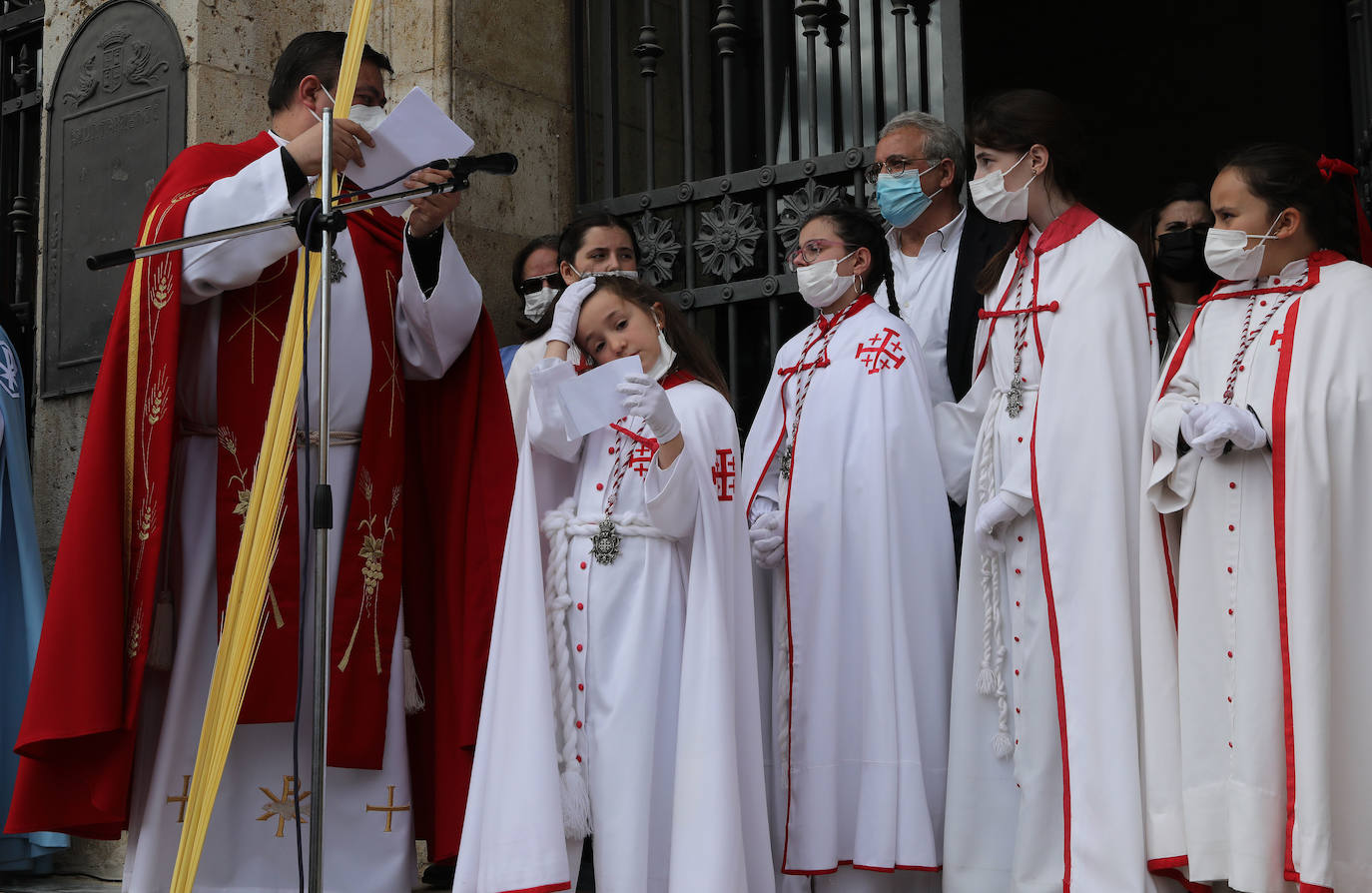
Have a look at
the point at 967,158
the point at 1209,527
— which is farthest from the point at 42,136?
the point at 1209,527

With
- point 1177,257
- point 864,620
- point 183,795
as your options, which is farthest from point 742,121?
point 183,795

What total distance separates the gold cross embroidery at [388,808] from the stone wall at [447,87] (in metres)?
1.99

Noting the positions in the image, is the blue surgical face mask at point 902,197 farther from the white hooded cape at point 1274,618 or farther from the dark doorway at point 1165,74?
the dark doorway at point 1165,74

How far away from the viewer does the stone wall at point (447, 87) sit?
6.07m

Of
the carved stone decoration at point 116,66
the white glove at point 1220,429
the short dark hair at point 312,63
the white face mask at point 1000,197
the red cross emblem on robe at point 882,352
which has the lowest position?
the white glove at point 1220,429

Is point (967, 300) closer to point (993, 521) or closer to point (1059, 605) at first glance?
point (993, 521)

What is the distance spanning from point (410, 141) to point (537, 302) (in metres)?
2.07

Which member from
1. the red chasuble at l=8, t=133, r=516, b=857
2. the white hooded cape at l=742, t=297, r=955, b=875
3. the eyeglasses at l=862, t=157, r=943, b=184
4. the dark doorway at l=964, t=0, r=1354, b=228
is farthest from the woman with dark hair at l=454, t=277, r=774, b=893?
the dark doorway at l=964, t=0, r=1354, b=228

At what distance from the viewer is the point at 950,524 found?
498cm

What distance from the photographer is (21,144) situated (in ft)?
23.9

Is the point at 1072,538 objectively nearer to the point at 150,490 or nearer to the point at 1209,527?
the point at 1209,527

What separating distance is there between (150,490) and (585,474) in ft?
3.63

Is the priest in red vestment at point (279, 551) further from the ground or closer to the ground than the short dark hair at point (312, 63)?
closer to the ground

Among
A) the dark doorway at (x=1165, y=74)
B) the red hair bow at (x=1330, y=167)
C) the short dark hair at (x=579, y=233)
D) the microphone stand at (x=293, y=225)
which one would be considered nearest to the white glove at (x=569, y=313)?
the microphone stand at (x=293, y=225)
